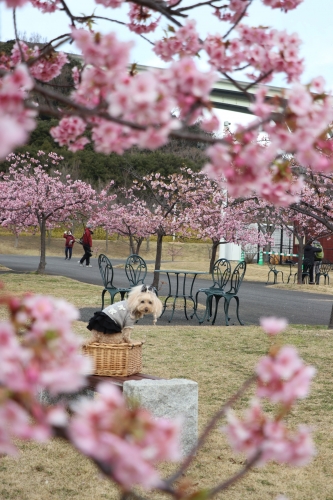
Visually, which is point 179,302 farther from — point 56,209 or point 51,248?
point 51,248

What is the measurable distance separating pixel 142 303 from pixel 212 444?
1.69 metres

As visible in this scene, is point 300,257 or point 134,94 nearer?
point 134,94

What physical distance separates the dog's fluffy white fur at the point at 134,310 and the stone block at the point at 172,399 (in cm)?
122

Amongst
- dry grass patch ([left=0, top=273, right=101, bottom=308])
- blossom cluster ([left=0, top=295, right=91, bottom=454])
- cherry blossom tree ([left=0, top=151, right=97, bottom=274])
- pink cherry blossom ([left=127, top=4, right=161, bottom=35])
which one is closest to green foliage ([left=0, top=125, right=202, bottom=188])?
cherry blossom tree ([left=0, top=151, right=97, bottom=274])

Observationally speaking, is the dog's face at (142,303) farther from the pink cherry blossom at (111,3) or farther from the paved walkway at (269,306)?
the paved walkway at (269,306)

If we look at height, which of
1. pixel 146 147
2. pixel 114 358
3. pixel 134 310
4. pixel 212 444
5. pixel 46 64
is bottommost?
pixel 212 444

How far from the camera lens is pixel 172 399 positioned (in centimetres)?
462

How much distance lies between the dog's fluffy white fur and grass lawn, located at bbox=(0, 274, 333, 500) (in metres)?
0.92

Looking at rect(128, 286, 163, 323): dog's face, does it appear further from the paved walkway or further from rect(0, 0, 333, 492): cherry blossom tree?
the paved walkway

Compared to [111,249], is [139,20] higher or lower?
higher

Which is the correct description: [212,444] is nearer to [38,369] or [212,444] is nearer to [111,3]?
[111,3]

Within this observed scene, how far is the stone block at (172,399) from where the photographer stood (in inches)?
181

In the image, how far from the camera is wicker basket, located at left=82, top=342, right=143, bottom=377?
5.37 meters

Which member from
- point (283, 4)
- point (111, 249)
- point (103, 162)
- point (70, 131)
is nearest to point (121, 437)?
point (70, 131)
